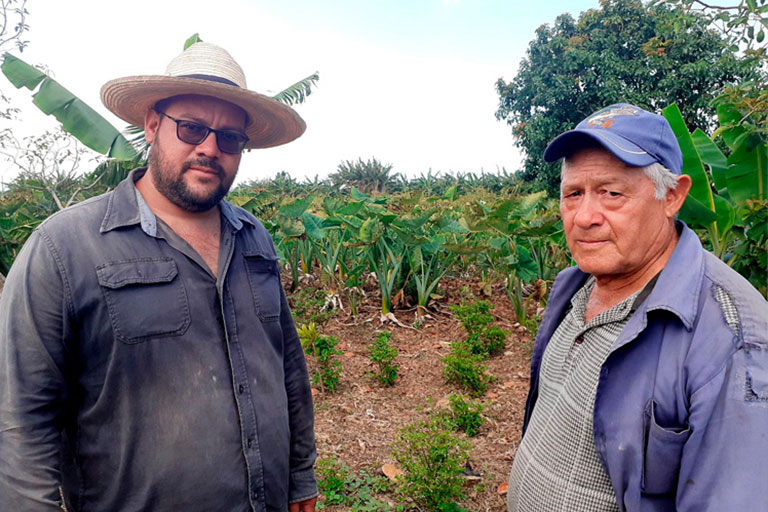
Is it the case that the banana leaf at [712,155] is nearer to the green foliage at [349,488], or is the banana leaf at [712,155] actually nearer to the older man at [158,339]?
the green foliage at [349,488]

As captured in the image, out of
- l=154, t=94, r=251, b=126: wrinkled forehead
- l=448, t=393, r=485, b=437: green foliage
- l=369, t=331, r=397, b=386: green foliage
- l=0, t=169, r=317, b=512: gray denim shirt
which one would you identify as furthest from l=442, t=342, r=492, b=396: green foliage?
l=154, t=94, r=251, b=126: wrinkled forehead

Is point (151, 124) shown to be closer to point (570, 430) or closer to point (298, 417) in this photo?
point (298, 417)

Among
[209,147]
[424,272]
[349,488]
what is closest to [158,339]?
[209,147]

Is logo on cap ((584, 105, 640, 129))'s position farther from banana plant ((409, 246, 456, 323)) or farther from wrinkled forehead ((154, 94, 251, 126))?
banana plant ((409, 246, 456, 323))

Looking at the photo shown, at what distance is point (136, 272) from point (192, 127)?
0.60m

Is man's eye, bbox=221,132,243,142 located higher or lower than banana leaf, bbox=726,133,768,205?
lower

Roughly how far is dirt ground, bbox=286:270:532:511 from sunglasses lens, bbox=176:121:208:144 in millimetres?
2232

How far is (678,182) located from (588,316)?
0.58 meters

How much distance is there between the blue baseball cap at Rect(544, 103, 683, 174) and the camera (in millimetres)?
1619

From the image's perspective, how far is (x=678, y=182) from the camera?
1699 mm

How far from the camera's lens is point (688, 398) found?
1.36 meters

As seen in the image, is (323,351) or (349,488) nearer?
(349,488)

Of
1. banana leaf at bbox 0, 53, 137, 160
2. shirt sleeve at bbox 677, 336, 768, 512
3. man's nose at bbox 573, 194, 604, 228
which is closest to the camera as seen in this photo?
shirt sleeve at bbox 677, 336, 768, 512

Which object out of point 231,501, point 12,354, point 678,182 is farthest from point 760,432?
Result: point 12,354
